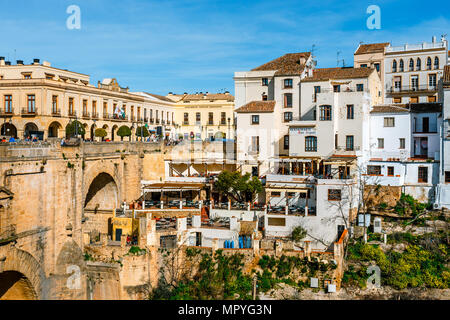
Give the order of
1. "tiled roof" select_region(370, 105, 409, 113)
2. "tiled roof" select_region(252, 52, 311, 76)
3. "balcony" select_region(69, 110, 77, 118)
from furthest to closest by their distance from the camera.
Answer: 1. "balcony" select_region(69, 110, 77, 118)
2. "tiled roof" select_region(252, 52, 311, 76)
3. "tiled roof" select_region(370, 105, 409, 113)

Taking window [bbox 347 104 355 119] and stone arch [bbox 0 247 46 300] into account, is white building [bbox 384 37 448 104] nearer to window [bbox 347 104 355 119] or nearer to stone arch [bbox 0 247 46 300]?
window [bbox 347 104 355 119]

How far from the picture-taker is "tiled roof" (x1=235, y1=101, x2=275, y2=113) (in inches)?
1220

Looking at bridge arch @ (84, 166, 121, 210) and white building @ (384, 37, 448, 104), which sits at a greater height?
white building @ (384, 37, 448, 104)

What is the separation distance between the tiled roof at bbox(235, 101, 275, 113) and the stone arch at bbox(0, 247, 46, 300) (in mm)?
18077

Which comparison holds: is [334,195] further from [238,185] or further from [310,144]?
[238,185]

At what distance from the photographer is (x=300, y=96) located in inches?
1240

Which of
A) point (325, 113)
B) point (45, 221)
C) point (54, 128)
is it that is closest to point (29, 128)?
point (54, 128)

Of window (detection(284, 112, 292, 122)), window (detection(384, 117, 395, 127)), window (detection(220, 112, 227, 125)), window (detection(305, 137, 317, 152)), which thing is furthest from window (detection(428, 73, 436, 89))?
window (detection(220, 112, 227, 125))

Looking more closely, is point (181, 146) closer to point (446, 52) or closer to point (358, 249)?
point (358, 249)

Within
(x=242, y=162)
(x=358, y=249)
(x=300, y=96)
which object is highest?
(x=300, y=96)

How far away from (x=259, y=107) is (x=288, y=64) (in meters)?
5.01
